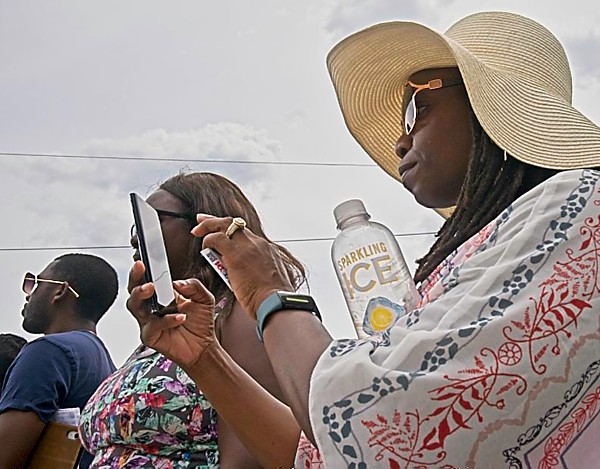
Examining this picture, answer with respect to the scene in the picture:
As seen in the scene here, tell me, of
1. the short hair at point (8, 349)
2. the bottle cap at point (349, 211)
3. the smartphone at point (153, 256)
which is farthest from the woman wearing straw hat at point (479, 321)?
the short hair at point (8, 349)

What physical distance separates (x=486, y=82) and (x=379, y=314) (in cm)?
44

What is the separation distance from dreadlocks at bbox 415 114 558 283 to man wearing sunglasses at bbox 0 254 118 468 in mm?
1715

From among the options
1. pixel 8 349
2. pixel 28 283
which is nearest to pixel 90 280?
pixel 28 283

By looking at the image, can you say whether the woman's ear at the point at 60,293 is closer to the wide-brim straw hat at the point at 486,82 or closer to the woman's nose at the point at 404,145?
the wide-brim straw hat at the point at 486,82

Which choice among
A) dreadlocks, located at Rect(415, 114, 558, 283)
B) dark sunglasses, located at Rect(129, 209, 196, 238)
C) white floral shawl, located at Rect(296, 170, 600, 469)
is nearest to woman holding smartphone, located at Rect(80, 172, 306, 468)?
dark sunglasses, located at Rect(129, 209, 196, 238)

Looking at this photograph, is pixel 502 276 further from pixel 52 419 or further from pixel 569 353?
pixel 52 419

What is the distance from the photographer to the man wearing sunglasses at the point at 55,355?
8.54ft

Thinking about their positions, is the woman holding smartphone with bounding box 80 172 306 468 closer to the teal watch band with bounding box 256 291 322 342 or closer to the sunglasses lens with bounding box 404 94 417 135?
the sunglasses lens with bounding box 404 94 417 135

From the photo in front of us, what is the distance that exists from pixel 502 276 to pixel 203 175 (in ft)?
4.82

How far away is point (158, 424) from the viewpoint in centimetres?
186

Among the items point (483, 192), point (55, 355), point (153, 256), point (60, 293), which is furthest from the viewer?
point (60, 293)

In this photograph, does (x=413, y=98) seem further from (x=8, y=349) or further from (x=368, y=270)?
(x=8, y=349)

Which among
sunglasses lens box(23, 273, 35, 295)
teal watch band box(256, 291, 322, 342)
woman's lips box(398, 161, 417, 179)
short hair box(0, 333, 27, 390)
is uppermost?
woman's lips box(398, 161, 417, 179)

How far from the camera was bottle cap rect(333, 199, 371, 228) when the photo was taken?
1.53m
